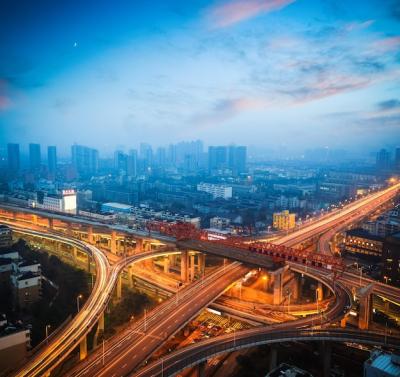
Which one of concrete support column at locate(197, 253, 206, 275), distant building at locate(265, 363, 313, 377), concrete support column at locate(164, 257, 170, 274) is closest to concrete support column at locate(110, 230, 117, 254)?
concrete support column at locate(164, 257, 170, 274)

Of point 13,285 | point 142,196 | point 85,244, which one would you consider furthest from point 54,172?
point 13,285

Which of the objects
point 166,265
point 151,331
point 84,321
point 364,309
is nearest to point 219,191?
point 166,265

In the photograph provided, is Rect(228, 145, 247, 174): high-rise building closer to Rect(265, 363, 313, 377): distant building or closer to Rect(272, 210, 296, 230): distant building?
Rect(272, 210, 296, 230): distant building

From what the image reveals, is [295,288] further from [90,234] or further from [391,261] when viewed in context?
[90,234]

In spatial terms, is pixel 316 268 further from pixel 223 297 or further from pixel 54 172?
pixel 54 172

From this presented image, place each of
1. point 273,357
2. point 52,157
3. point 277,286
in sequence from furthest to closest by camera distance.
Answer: point 52,157 < point 277,286 < point 273,357

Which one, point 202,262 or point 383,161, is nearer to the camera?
point 202,262
